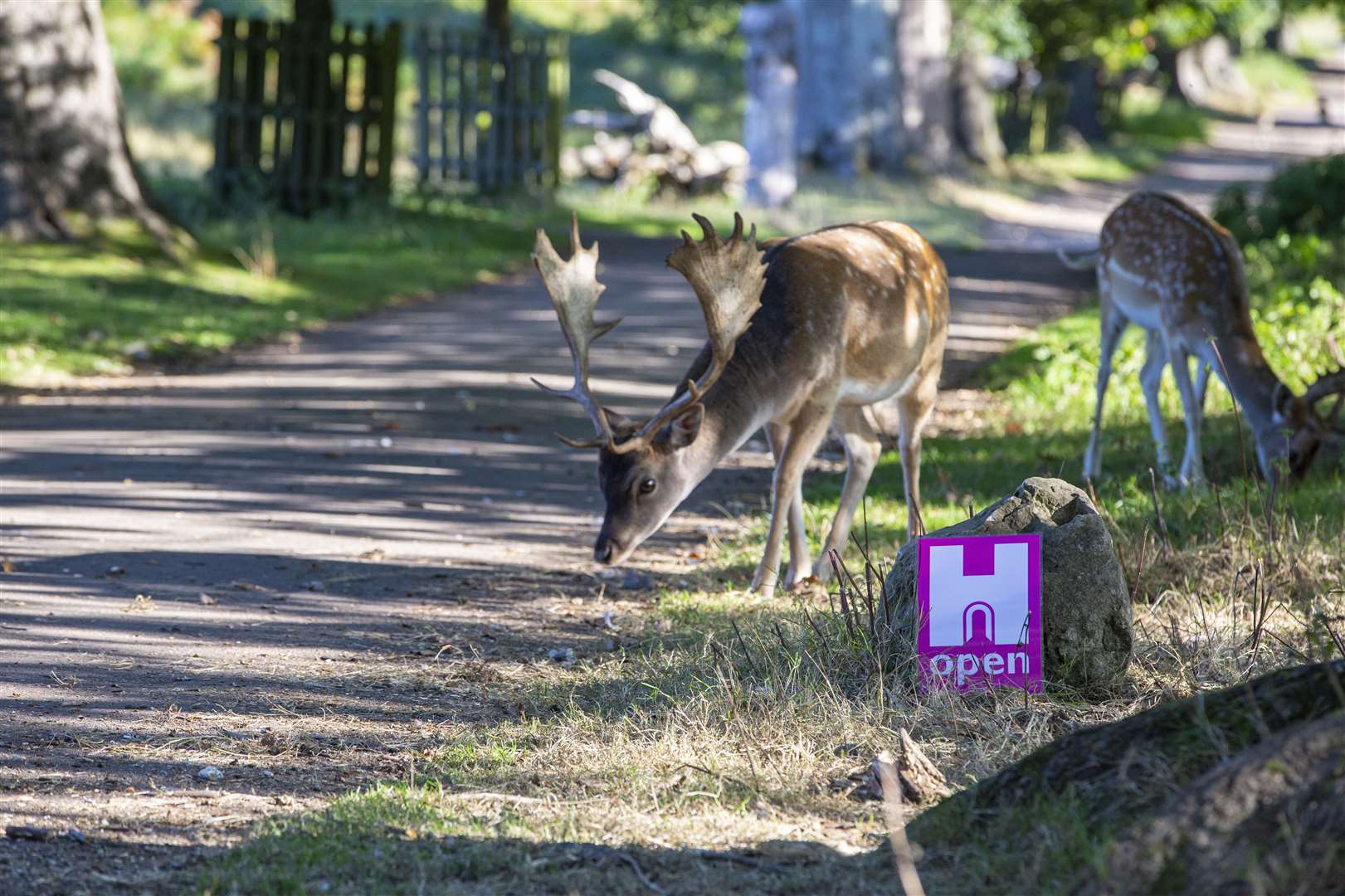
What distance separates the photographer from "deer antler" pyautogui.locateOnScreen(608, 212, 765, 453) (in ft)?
24.5

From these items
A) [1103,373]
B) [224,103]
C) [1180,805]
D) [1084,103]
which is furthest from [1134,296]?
[1084,103]

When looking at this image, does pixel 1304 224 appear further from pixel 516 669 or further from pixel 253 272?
pixel 516 669

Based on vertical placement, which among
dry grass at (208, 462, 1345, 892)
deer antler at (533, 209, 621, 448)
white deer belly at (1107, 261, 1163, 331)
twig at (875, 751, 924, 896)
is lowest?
dry grass at (208, 462, 1345, 892)

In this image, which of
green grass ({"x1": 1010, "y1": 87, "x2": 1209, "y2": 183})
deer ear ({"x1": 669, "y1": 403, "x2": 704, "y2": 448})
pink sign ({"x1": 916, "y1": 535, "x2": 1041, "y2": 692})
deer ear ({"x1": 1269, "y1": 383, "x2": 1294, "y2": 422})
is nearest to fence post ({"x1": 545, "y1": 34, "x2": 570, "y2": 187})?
green grass ({"x1": 1010, "y1": 87, "x2": 1209, "y2": 183})

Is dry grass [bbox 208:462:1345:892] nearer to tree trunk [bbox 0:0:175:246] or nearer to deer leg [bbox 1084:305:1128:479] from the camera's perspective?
deer leg [bbox 1084:305:1128:479]

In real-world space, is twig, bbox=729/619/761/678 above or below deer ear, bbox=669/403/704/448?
below

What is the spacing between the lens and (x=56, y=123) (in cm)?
1631

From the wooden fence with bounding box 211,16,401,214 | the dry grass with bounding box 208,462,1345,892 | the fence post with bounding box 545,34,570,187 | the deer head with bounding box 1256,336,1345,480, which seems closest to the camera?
the dry grass with bounding box 208,462,1345,892

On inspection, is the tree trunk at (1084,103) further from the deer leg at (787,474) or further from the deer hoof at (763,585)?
the deer hoof at (763,585)

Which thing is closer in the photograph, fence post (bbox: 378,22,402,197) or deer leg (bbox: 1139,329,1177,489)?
deer leg (bbox: 1139,329,1177,489)

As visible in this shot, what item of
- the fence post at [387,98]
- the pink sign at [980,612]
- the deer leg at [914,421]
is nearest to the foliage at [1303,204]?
the fence post at [387,98]

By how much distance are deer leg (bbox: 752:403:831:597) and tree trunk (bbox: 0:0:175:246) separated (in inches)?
418

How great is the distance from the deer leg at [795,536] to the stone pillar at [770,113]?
1724 centimetres

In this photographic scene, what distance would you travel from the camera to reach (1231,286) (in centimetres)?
1040
